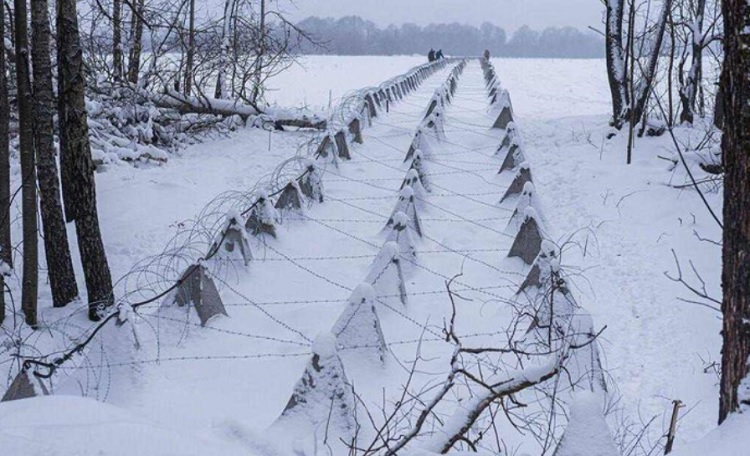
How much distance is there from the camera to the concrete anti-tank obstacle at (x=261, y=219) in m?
7.61

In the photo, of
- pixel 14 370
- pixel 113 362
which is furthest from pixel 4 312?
pixel 113 362

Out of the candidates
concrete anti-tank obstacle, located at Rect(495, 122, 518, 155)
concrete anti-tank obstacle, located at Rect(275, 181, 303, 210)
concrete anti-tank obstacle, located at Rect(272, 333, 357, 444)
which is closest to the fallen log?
concrete anti-tank obstacle, located at Rect(495, 122, 518, 155)

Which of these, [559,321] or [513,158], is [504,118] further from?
[559,321]

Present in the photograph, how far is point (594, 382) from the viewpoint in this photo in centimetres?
459

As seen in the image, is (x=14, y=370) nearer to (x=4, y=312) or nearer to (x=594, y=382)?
(x=4, y=312)

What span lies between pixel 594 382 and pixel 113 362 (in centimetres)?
297

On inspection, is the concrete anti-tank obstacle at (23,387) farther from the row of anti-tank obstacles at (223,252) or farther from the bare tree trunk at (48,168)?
the bare tree trunk at (48,168)

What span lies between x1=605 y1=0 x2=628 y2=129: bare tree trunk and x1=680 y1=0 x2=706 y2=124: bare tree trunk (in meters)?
1.01

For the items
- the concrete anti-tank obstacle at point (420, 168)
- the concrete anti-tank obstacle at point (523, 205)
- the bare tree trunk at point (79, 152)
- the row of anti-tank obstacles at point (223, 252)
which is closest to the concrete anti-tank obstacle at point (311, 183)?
the row of anti-tank obstacles at point (223, 252)

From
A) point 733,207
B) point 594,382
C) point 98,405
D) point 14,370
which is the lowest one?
point 14,370

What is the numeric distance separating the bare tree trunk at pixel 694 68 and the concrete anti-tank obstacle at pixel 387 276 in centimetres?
819

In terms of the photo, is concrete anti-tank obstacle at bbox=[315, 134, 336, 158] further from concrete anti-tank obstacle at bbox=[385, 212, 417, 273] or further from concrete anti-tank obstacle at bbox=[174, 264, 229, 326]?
concrete anti-tank obstacle at bbox=[174, 264, 229, 326]

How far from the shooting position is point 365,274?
6.96m

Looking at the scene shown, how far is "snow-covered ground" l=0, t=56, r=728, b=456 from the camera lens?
4.42 meters
